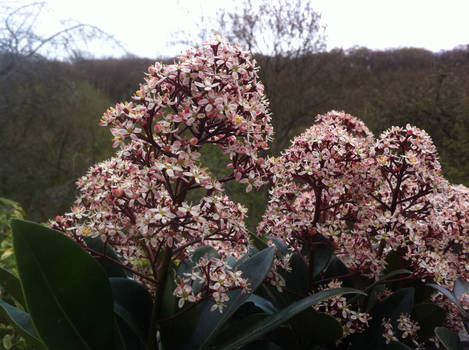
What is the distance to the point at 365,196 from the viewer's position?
3.23 ft

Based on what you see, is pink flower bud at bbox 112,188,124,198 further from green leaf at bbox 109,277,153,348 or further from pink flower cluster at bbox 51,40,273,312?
green leaf at bbox 109,277,153,348

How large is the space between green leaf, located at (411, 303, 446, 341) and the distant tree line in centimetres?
265

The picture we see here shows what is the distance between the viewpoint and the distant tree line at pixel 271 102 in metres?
3.83

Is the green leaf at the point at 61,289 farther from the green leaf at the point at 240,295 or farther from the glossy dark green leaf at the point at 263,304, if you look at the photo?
the glossy dark green leaf at the point at 263,304

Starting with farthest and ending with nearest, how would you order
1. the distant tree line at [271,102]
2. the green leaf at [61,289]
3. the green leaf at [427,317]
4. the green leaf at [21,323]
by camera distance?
the distant tree line at [271,102] → the green leaf at [427,317] → the green leaf at [21,323] → the green leaf at [61,289]

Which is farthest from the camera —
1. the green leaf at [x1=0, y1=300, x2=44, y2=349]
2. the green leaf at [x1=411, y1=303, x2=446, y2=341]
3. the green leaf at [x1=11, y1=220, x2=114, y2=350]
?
the green leaf at [x1=411, y1=303, x2=446, y2=341]

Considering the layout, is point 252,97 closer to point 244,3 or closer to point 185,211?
point 185,211

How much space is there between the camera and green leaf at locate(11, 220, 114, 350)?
71cm

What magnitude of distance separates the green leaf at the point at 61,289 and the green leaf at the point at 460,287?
101 cm

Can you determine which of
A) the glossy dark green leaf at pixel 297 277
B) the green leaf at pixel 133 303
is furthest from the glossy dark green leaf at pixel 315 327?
the green leaf at pixel 133 303

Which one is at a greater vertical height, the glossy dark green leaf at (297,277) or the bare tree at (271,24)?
the bare tree at (271,24)

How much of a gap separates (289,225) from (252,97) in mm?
366

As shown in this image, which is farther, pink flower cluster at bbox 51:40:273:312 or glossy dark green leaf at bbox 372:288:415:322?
glossy dark green leaf at bbox 372:288:415:322

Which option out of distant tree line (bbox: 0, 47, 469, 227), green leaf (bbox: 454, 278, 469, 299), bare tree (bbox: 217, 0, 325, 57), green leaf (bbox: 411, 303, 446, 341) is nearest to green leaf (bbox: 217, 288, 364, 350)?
green leaf (bbox: 411, 303, 446, 341)
